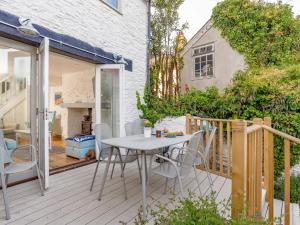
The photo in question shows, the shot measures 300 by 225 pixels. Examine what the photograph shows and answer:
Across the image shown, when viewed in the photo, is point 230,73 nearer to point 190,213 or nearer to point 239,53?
point 239,53

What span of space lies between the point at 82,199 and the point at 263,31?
25.4 ft

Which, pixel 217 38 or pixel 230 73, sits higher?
pixel 217 38

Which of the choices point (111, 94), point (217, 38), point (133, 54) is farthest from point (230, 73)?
point (111, 94)

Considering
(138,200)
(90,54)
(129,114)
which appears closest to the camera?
(138,200)

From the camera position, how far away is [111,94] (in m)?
5.04

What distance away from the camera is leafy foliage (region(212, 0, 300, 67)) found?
286 inches

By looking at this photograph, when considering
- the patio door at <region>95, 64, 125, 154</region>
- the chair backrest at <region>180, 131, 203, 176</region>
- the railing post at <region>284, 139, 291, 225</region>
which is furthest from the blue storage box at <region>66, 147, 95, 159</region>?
the railing post at <region>284, 139, 291, 225</region>

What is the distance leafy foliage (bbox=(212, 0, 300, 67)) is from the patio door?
5177mm

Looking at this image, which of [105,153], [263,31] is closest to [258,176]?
[105,153]

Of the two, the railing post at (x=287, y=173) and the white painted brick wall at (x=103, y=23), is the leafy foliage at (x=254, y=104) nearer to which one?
the white painted brick wall at (x=103, y=23)

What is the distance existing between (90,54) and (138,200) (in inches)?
114

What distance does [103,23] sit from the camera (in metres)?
4.69

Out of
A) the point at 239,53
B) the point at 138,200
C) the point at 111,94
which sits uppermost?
the point at 239,53

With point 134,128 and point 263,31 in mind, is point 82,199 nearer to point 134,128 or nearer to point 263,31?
point 134,128
